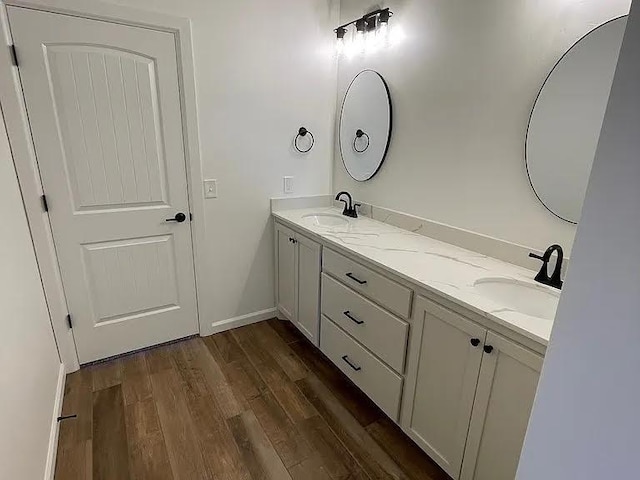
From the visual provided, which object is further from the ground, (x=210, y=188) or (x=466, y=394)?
(x=210, y=188)

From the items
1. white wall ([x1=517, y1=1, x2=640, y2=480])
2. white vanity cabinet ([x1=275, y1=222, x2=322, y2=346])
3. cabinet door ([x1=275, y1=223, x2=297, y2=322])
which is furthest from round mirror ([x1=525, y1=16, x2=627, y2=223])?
cabinet door ([x1=275, y1=223, x2=297, y2=322])

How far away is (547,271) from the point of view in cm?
151

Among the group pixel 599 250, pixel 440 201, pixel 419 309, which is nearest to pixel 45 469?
pixel 419 309

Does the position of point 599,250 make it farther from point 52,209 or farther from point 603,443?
point 52,209

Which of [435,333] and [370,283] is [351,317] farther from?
[435,333]

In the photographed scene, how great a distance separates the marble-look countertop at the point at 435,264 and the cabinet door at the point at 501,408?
0.09 m

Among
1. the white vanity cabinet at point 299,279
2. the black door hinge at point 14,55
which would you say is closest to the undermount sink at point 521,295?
the white vanity cabinet at point 299,279

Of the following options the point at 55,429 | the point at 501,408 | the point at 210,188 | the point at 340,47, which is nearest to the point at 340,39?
the point at 340,47

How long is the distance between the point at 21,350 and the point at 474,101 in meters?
2.31

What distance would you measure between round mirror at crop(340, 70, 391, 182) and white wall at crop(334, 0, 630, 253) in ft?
0.21

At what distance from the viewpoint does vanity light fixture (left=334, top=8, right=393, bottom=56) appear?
2.18 meters

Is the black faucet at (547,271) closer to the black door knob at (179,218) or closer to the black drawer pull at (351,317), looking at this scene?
the black drawer pull at (351,317)

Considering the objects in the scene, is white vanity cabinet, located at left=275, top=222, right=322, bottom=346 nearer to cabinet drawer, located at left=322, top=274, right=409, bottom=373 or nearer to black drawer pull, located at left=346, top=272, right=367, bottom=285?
cabinet drawer, located at left=322, top=274, right=409, bottom=373

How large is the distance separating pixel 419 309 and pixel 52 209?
204cm
